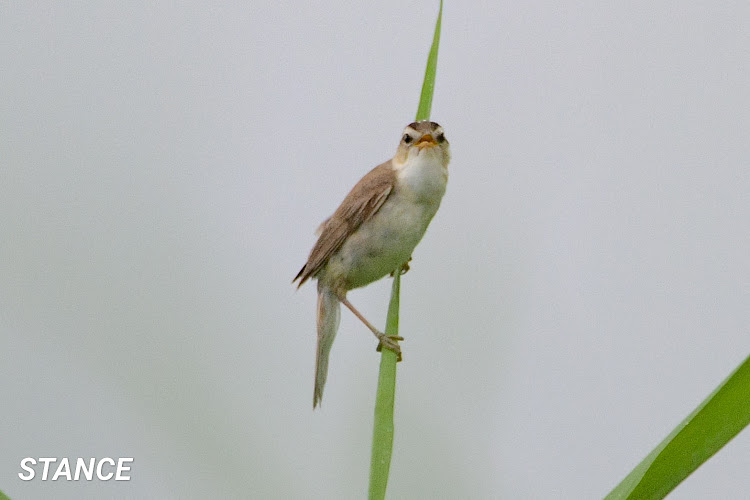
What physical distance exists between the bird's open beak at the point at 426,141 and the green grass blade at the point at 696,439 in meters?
0.88

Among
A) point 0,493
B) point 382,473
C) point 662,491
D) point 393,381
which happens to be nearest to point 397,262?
point 393,381

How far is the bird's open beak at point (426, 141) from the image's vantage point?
1458mm

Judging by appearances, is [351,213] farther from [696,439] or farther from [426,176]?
[696,439]

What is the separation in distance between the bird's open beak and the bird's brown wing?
0.09 meters

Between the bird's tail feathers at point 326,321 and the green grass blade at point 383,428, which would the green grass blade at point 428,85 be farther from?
the bird's tail feathers at point 326,321

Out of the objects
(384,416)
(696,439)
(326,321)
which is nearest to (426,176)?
(326,321)

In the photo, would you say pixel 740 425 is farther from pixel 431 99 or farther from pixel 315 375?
pixel 315 375

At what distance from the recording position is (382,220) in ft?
4.99

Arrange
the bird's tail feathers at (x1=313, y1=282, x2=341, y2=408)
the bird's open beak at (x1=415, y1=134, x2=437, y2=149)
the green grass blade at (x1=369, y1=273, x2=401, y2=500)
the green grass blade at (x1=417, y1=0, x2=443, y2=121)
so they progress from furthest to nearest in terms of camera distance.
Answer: the bird's tail feathers at (x1=313, y1=282, x2=341, y2=408) → the bird's open beak at (x1=415, y1=134, x2=437, y2=149) → the green grass blade at (x1=417, y1=0, x2=443, y2=121) → the green grass blade at (x1=369, y1=273, x2=401, y2=500)

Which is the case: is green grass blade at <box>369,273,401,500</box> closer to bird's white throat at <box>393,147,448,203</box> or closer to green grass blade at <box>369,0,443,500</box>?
green grass blade at <box>369,0,443,500</box>

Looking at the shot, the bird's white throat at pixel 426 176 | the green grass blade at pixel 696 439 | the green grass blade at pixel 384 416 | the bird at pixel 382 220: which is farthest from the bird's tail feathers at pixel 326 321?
the green grass blade at pixel 696 439

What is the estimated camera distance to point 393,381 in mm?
886

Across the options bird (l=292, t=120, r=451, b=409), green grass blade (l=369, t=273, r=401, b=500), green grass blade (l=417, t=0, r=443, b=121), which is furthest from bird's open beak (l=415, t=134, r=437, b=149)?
green grass blade (l=369, t=273, r=401, b=500)

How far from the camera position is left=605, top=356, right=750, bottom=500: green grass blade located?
2.04 ft
